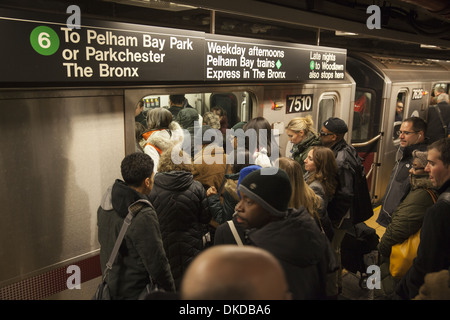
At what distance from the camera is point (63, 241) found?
2.68 meters

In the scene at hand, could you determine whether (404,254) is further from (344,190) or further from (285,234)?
(285,234)

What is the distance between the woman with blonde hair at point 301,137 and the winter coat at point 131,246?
7.26ft

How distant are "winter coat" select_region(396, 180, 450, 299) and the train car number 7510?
2.51 metres

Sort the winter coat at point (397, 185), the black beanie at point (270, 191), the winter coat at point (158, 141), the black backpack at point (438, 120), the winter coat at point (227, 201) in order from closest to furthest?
1. the black beanie at point (270, 191)
2. the winter coat at point (227, 201)
3. the winter coat at point (158, 141)
4. the winter coat at point (397, 185)
5. the black backpack at point (438, 120)

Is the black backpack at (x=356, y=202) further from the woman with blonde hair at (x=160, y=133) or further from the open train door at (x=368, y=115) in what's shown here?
the open train door at (x=368, y=115)

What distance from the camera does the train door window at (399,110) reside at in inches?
266

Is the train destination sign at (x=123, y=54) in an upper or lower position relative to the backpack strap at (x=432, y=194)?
upper

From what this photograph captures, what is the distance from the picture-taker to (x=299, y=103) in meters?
4.64

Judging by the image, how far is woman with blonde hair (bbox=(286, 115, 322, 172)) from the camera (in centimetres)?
402

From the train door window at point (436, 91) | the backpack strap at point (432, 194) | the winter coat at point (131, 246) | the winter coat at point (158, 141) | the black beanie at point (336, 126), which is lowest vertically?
the winter coat at point (131, 246)

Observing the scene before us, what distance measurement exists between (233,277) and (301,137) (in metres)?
3.37

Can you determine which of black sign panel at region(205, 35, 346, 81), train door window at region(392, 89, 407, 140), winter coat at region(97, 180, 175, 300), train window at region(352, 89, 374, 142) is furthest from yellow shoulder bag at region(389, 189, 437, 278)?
train door window at region(392, 89, 407, 140)

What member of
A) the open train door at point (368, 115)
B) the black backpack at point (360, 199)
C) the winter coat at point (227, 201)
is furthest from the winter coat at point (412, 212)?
the open train door at point (368, 115)
